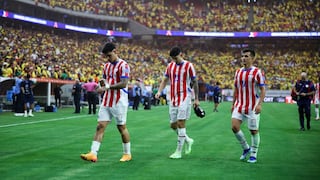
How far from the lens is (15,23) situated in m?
46.1

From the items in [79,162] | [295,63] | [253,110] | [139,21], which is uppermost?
[139,21]

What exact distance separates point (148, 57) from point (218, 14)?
1290cm

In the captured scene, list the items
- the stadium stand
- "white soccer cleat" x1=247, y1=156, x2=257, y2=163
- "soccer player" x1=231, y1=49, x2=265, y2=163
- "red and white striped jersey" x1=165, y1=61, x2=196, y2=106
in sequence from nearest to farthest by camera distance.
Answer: "white soccer cleat" x1=247, y1=156, x2=257, y2=163
"soccer player" x1=231, y1=49, x2=265, y2=163
"red and white striped jersey" x1=165, y1=61, x2=196, y2=106
the stadium stand

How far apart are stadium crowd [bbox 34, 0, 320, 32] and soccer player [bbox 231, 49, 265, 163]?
48756 millimetres

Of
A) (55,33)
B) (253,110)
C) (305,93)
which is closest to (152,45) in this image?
(55,33)

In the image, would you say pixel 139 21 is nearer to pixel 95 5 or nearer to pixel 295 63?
pixel 95 5

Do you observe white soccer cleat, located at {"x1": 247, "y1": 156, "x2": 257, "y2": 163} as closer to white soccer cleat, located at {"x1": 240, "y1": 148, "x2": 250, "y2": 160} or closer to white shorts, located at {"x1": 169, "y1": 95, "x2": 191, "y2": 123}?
white soccer cleat, located at {"x1": 240, "y1": 148, "x2": 250, "y2": 160}

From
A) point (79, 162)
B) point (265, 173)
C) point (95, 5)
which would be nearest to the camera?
point (265, 173)

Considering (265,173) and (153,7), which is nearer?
(265,173)

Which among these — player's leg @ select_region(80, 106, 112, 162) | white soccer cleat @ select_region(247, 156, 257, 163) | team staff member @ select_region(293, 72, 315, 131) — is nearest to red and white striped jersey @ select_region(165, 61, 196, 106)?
player's leg @ select_region(80, 106, 112, 162)

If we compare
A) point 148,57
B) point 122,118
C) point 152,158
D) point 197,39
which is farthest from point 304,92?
point 197,39

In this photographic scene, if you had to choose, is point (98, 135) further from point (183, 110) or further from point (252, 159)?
point (252, 159)

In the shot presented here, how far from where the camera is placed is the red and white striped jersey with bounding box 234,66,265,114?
335 inches

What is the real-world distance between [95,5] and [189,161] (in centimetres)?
4972
